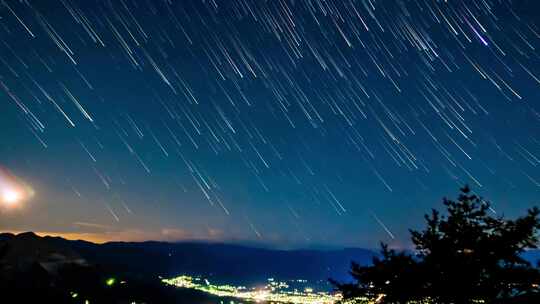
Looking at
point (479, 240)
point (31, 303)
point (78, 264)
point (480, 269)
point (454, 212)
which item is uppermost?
point (78, 264)

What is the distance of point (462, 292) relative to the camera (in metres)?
11.8

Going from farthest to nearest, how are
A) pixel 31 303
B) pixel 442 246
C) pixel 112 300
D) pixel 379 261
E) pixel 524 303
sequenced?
1. pixel 112 300
2. pixel 31 303
3. pixel 379 261
4. pixel 442 246
5. pixel 524 303

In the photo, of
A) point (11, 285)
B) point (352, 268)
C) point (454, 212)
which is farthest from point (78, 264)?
point (454, 212)

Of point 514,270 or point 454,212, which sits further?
point 454,212

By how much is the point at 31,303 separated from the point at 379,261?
522 inches

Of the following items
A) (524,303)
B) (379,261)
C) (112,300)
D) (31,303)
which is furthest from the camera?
(112,300)

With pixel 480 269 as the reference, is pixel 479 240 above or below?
above

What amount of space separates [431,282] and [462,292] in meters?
0.88

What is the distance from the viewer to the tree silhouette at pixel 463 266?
11.9m

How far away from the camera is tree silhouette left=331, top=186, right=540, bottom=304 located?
1186cm

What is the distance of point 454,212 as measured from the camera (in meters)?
13.0

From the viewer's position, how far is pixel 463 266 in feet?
38.7

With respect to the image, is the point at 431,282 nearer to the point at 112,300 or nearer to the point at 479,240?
the point at 479,240

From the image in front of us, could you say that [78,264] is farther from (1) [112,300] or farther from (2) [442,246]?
(2) [442,246]
